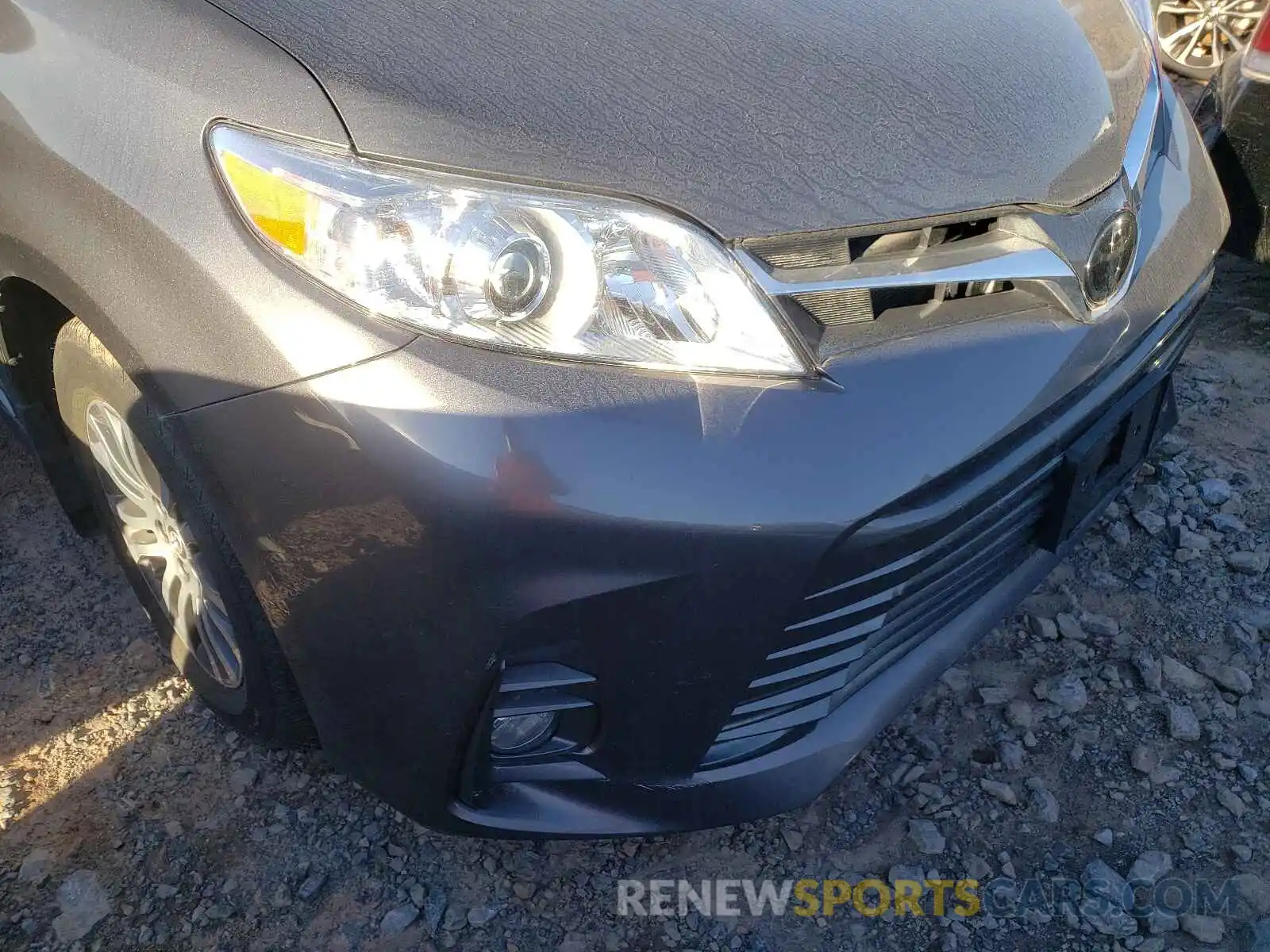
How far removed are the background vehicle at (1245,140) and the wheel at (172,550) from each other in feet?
8.56

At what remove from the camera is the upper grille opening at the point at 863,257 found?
1.42 meters

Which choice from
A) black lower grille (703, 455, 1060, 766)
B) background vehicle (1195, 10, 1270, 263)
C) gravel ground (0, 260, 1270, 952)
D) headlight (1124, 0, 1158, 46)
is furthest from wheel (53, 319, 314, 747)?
background vehicle (1195, 10, 1270, 263)

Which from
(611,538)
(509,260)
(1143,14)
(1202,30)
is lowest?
(1202,30)

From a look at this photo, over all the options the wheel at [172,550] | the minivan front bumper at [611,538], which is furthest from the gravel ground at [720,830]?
the minivan front bumper at [611,538]

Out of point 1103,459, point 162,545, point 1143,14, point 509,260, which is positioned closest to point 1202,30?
point 1143,14

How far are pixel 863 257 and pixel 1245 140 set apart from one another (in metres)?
1.89

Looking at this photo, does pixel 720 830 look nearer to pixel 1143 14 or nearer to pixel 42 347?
pixel 42 347

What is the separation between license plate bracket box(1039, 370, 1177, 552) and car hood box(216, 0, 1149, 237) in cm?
38

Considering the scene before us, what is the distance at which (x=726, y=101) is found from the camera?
1501 millimetres

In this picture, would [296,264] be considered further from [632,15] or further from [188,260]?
[632,15]

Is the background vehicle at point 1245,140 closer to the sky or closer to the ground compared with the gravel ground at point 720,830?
closer to the sky

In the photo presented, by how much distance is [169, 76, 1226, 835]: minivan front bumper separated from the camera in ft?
4.29

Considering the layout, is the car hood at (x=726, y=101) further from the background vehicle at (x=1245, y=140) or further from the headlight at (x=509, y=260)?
the background vehicle at (x=1245, y=140)

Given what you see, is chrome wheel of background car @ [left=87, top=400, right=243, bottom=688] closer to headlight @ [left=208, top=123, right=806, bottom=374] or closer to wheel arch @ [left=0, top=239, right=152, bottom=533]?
wheel arch @ [left=0, top=239, right=152, bottom=533]
